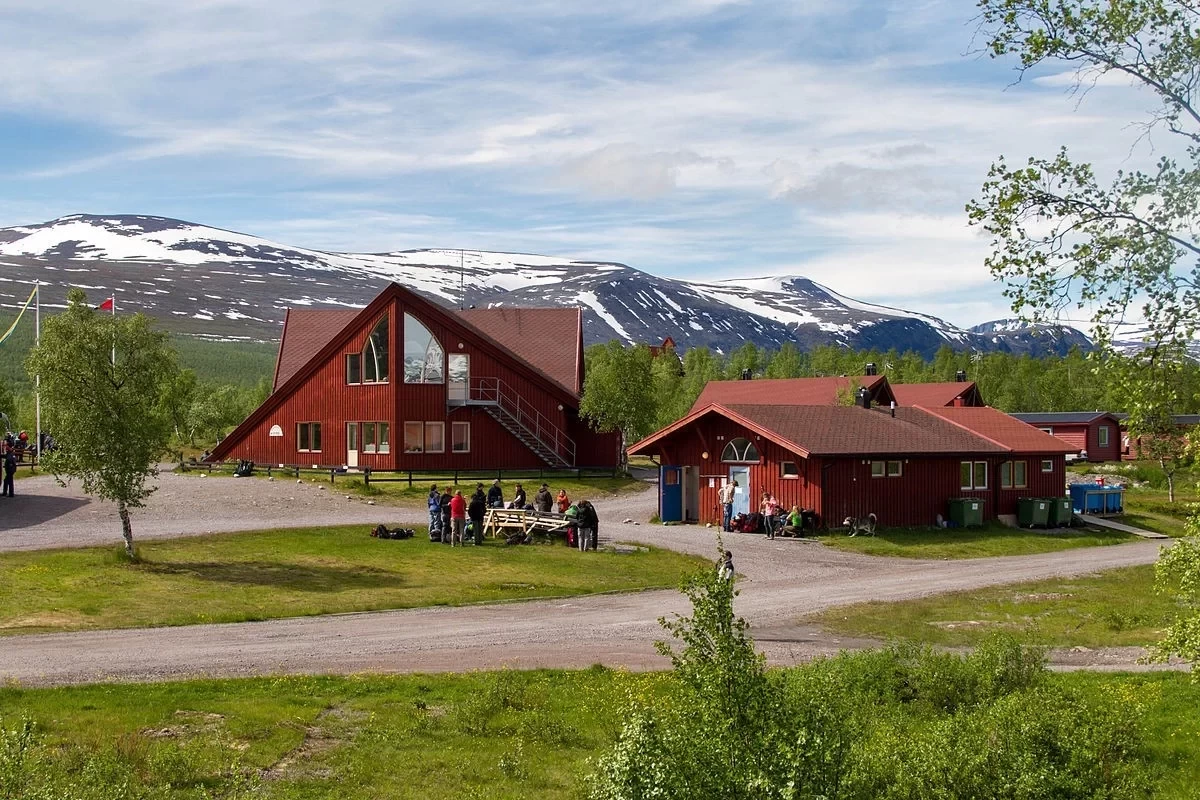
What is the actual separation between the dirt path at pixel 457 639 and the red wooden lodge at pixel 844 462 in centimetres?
973

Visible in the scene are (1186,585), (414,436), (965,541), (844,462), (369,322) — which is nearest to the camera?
(1186,585)

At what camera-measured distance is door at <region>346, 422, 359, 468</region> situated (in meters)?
55.5

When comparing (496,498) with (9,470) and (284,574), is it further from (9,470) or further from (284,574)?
(9,470)

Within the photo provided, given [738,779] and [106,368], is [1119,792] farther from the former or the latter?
[106,368]

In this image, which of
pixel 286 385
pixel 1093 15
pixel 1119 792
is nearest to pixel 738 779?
pixel 1119 792

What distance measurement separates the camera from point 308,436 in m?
57.4

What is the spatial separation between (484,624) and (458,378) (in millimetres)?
32862

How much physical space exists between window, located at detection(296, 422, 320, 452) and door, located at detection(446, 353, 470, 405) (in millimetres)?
6889

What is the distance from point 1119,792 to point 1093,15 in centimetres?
769

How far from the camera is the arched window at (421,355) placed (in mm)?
55031

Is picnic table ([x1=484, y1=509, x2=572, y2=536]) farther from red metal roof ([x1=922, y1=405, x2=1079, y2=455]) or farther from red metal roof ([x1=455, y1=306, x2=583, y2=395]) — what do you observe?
red metal roof ([x1=455, y1=306, x2=583, y2=395])

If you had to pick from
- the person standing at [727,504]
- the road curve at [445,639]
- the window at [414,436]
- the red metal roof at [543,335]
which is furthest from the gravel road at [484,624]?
the red metal roof at [543,335]

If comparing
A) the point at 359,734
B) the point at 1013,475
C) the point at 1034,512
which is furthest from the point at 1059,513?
the point at 359,734

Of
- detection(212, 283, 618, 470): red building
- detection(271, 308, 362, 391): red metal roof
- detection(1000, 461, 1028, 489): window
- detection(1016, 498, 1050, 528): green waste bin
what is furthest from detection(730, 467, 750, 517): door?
detection(271, 308, 362, 391): red metal roof
